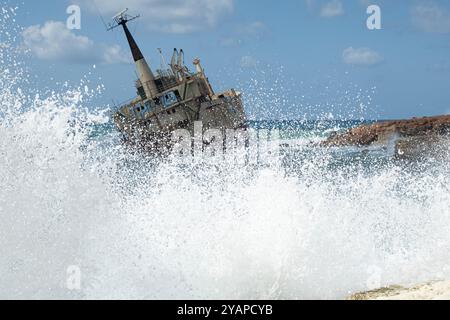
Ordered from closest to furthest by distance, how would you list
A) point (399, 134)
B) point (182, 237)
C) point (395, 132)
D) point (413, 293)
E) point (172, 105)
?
point (413, 293) < point (182, 237) < point (172, 105) < point (399, 134) < point (395, 132)

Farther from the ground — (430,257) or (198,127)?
(198,127)

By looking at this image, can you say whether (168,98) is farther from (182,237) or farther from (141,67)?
(182,237)

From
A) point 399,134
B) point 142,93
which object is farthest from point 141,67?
point 399,134

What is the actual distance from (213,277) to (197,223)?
127cm

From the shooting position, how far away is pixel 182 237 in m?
9.03

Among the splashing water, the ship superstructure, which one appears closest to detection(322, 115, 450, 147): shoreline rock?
the ship superstructure

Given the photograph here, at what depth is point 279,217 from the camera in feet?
30.3

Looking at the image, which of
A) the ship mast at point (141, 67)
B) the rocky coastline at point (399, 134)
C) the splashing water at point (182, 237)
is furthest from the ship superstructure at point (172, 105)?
the splashing water at point (182, 237)

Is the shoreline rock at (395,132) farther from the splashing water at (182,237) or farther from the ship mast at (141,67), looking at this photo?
the splashing water at (182,237)

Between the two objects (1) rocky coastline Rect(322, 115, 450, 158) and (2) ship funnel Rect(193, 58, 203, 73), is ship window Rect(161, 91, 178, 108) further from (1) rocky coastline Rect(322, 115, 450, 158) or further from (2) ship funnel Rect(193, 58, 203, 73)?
(1) rocky coastline Rect(322, 115, 450, 158)

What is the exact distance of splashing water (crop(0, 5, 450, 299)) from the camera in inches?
325

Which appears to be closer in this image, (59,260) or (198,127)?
(59,260)
